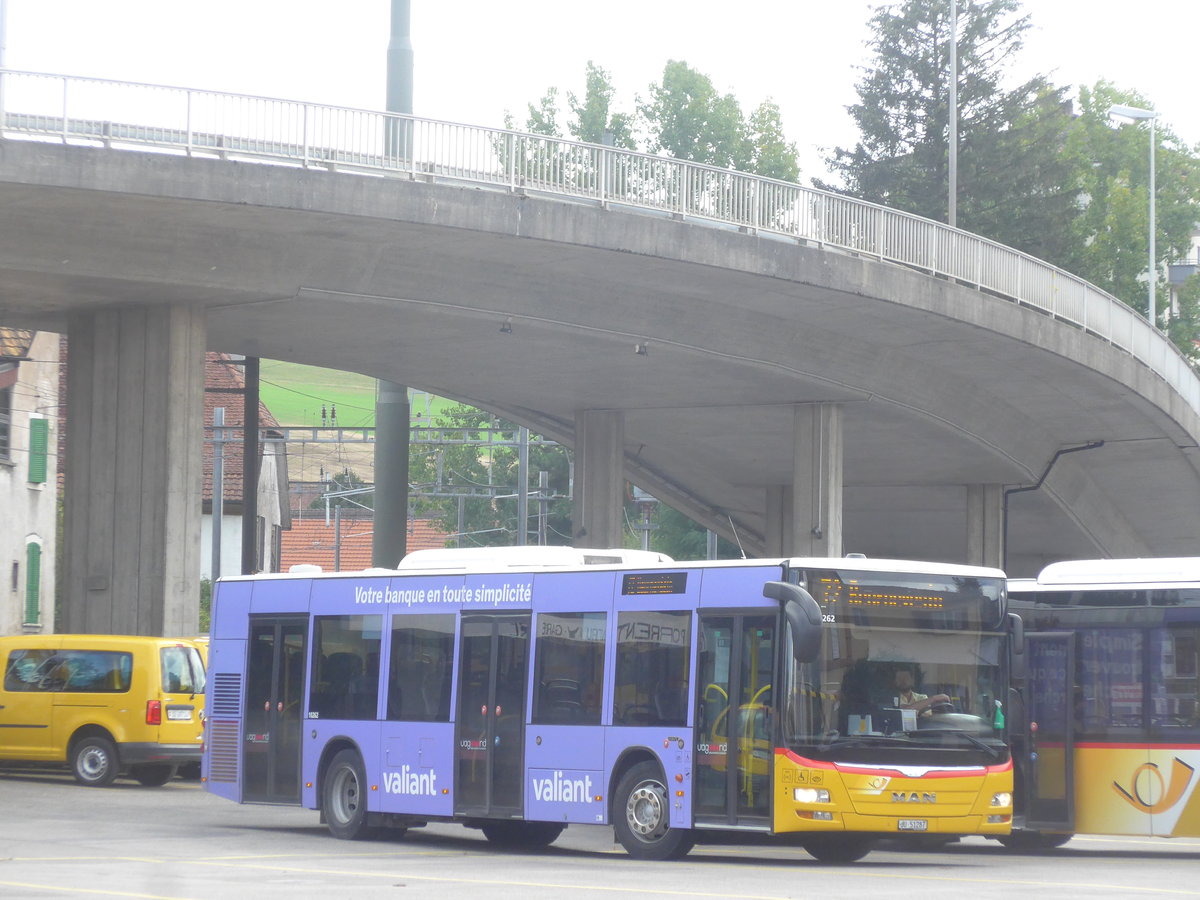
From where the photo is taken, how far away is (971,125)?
227 feet

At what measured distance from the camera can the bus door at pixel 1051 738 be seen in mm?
16266

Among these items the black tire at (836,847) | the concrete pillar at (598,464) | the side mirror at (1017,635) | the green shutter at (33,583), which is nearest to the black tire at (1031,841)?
the black tire at (836,847)

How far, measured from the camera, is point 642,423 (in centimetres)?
4169

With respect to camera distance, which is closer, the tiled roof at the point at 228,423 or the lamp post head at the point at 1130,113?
the lamp post head at the point at 1130,113

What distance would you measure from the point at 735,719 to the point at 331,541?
9732 cm

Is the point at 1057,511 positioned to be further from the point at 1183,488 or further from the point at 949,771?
the point at 949,771

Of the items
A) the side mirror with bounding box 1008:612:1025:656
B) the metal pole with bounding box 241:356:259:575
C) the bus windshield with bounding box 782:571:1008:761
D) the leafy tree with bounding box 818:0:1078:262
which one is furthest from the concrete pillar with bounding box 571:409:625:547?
the leafy tree with bounding box 818:0:1078:262

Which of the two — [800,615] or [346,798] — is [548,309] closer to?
[346,798]

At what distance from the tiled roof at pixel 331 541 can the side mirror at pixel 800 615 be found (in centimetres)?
9000

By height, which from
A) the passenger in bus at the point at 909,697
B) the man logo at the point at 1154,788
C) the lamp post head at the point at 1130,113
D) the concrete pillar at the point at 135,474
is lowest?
the man logo at the point at 1154,788

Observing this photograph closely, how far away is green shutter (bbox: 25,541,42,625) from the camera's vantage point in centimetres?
4275

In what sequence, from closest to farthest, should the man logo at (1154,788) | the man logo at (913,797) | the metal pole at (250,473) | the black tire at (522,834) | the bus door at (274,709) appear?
1. the man logo at (913,797)
2. the man logo at (1154,788)
3. the black tire at (522,834)
4. the bus door at (274,709)
5. the metal pole at (250,473)

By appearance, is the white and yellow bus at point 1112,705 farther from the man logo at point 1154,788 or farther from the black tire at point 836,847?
the black tire at point 836,847

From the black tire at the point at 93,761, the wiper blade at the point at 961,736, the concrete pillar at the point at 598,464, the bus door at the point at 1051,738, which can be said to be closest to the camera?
the wiper blade at the point at 961,736
